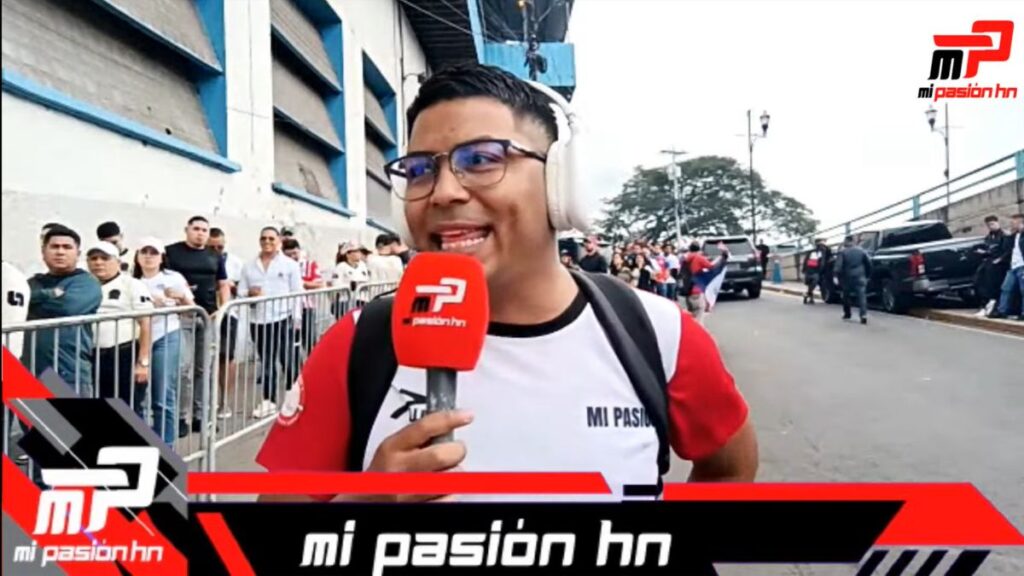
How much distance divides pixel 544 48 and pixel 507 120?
1518 millimetres

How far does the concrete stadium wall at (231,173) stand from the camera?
3361 mm

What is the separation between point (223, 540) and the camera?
0.92m

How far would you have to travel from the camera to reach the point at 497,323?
43.1 inches

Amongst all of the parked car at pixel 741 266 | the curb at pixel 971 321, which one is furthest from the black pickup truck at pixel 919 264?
the parked car at pixel 741 266

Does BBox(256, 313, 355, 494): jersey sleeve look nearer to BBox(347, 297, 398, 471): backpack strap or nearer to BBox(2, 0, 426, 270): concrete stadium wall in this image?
BBox(347, 297, 398, 471): backpack strap

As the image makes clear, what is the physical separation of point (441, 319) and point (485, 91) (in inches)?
13.8

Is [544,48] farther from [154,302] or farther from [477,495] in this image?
[154,302]

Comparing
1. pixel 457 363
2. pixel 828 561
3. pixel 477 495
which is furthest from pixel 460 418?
pixel 828 561

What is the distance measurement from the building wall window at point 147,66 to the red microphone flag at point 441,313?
3338 millimetres

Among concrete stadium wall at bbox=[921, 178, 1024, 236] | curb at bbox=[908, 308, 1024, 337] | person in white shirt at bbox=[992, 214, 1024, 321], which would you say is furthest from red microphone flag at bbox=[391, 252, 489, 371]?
person in white shirt at bbox=[992, 214, 1024, 321]

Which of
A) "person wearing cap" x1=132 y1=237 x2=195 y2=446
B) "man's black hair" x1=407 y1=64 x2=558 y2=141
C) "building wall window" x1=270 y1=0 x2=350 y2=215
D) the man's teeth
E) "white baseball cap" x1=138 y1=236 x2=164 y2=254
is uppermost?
"building wall window" x1=270 y1=0 x2=350 y2=215

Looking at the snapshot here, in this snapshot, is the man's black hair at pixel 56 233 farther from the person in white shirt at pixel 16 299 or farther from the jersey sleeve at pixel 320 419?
the jersey sleeve at pixel 320 419

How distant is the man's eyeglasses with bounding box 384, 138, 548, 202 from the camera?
99 cm

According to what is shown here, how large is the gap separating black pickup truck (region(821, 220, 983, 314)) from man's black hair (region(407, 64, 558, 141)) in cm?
603
